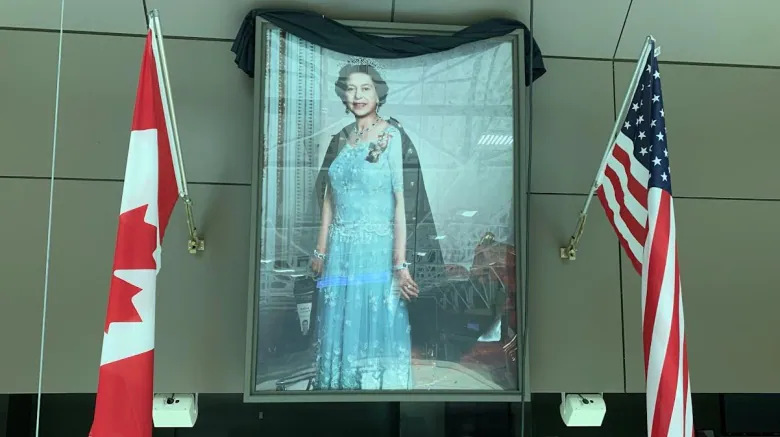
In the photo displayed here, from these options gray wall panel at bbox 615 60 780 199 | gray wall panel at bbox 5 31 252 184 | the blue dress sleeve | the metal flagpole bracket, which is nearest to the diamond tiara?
the blue dress sleeve

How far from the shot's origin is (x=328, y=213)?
2912 mm

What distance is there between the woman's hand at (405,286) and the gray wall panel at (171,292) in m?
0.78

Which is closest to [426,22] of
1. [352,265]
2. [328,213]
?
[328,213]

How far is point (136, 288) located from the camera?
2090mm

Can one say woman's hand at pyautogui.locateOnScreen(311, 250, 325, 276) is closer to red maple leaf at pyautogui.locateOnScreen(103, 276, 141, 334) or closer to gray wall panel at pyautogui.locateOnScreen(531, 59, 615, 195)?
red maple leaf at pyautogui.locateOnScreen(103, 276, 141, 334)

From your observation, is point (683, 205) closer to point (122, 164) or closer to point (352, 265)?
point (352, 265)

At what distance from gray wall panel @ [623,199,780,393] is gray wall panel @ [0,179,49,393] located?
296 cm

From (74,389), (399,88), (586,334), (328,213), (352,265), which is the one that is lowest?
(74,389)

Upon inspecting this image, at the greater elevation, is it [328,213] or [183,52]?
[183,52]

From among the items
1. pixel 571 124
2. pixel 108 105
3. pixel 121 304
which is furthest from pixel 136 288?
pixel 571 124

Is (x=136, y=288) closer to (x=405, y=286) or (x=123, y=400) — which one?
(x=123, y=400)

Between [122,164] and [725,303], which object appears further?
[725,303]

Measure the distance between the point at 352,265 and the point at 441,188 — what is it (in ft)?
1.92

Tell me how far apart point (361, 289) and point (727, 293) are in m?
1.99
